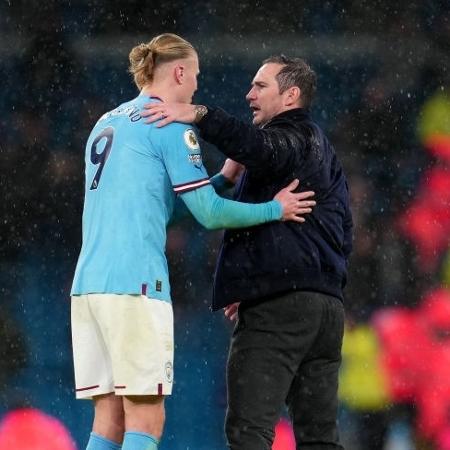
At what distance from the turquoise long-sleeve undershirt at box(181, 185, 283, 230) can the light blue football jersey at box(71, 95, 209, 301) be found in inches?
1.4

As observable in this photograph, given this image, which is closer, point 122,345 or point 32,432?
point 122,345

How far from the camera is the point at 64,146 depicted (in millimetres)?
5195

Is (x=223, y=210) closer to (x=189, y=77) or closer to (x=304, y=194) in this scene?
(x=304, y=194)

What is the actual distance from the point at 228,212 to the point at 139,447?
2.33 ft

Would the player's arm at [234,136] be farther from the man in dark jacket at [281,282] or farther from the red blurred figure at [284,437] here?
the red blurred figure at [284,437]

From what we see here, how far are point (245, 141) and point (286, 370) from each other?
0.69m

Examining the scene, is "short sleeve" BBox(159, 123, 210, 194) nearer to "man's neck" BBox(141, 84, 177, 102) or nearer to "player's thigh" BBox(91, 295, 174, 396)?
"man's neck" BBox(141, 84, 177, 102)

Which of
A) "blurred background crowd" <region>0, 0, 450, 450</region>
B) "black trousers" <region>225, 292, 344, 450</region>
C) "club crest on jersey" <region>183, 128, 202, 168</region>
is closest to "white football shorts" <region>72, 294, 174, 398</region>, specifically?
"black trousers" <region>225, 292, 344, 450</region>

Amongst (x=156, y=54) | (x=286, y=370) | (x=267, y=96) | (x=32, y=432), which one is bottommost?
(x=32, y=432)

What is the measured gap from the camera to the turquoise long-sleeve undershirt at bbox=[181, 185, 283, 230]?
10.4 feet

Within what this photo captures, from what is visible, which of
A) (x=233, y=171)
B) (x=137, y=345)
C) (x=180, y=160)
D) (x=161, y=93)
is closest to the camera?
(x=137, y=345)

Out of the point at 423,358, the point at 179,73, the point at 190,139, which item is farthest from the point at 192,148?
the point at 423,358

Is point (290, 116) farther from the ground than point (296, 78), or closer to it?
closer to it

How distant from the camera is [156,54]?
3.28 m
